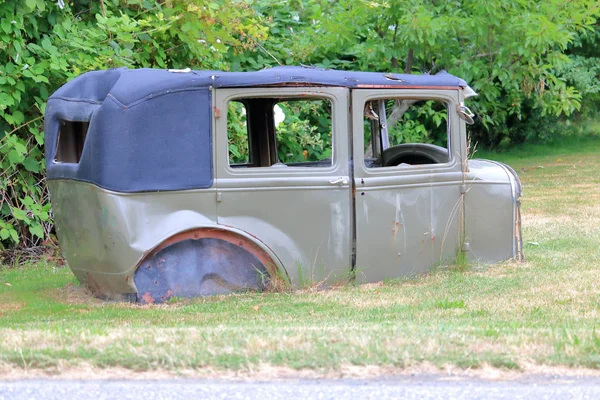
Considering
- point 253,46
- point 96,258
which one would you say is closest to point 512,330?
point 96,258

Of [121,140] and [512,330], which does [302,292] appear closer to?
[121,140]

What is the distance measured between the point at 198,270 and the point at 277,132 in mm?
3724

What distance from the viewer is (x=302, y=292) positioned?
7707 millimetres

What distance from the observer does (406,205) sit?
26.6 ft

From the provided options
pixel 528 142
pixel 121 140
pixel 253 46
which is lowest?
pixel 528 142

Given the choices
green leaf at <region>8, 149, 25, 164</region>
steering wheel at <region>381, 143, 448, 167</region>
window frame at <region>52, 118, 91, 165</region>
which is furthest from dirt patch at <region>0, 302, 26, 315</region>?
steering wheel at <region>381, 143, 448, 167</region>

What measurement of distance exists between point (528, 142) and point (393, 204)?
17.2 metres

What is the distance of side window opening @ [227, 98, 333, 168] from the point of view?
9.04 metres

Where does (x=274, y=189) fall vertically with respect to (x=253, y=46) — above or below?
below

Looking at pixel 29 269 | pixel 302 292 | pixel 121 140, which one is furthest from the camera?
pixel 29 269

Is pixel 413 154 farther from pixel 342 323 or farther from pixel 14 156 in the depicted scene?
pixel 14 156

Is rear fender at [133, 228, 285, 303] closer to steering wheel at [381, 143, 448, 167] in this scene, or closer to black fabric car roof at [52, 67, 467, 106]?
black fabric car roof at [52, 67, 467, 106]

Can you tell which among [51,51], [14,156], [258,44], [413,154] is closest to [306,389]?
[413,154]

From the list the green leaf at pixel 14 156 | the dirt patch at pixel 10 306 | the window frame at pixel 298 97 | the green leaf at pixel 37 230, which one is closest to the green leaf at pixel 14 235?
the green leaf at pixel 37 230
